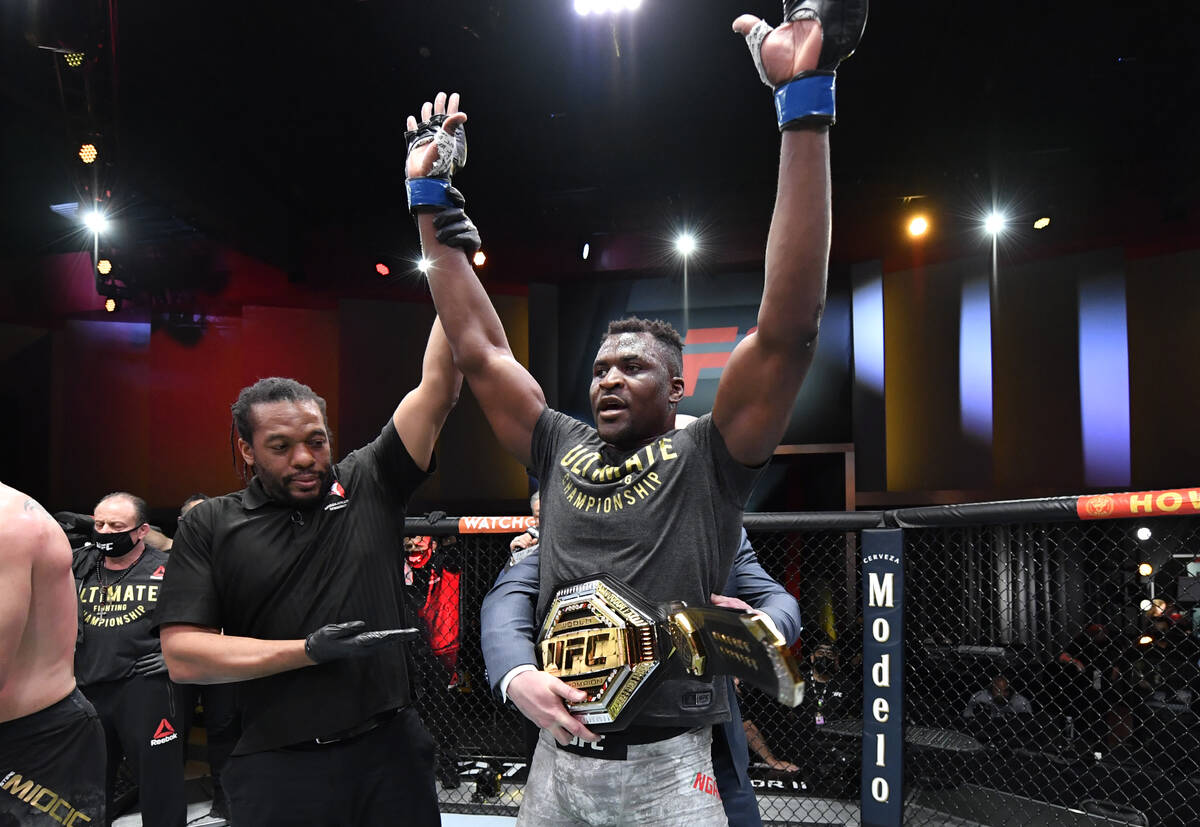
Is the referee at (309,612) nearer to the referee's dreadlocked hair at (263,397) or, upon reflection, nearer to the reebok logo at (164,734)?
the referee's dreadlocked hair at (263,397)

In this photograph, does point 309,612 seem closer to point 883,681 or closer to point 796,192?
point 796,192

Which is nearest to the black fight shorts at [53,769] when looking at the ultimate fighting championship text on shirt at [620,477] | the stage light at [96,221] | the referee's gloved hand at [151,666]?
the ultimate fighting championship text on shirt at [620,477]

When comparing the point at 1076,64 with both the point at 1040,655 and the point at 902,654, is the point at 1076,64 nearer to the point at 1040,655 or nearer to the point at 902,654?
the point at 1040,655

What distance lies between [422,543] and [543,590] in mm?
4001

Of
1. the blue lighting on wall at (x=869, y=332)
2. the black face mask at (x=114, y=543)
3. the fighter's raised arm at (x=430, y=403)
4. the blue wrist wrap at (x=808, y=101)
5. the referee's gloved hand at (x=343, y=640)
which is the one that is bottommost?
the black face mask at (x=114, y=543)

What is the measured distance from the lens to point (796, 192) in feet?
4.17

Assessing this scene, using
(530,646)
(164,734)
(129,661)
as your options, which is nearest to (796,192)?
(530,646)

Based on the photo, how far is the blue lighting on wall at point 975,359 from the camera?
22.5ft

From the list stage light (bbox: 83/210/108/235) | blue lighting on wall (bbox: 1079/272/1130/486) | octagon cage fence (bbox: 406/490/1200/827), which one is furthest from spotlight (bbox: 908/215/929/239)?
stage light (bbox: 83/210/108/235)

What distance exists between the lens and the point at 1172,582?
5441mm

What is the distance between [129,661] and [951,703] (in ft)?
15.7

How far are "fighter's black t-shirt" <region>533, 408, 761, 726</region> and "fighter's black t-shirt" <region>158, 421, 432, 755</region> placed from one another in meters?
0.68

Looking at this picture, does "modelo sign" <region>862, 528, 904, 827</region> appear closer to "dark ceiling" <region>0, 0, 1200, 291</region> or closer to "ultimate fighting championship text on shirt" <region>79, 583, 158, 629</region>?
"ultimate fighting championship text on shirt" <region>79, 583, 158, 629</region>

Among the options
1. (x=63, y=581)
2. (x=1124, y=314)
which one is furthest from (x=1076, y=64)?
(x=63, y=581)
